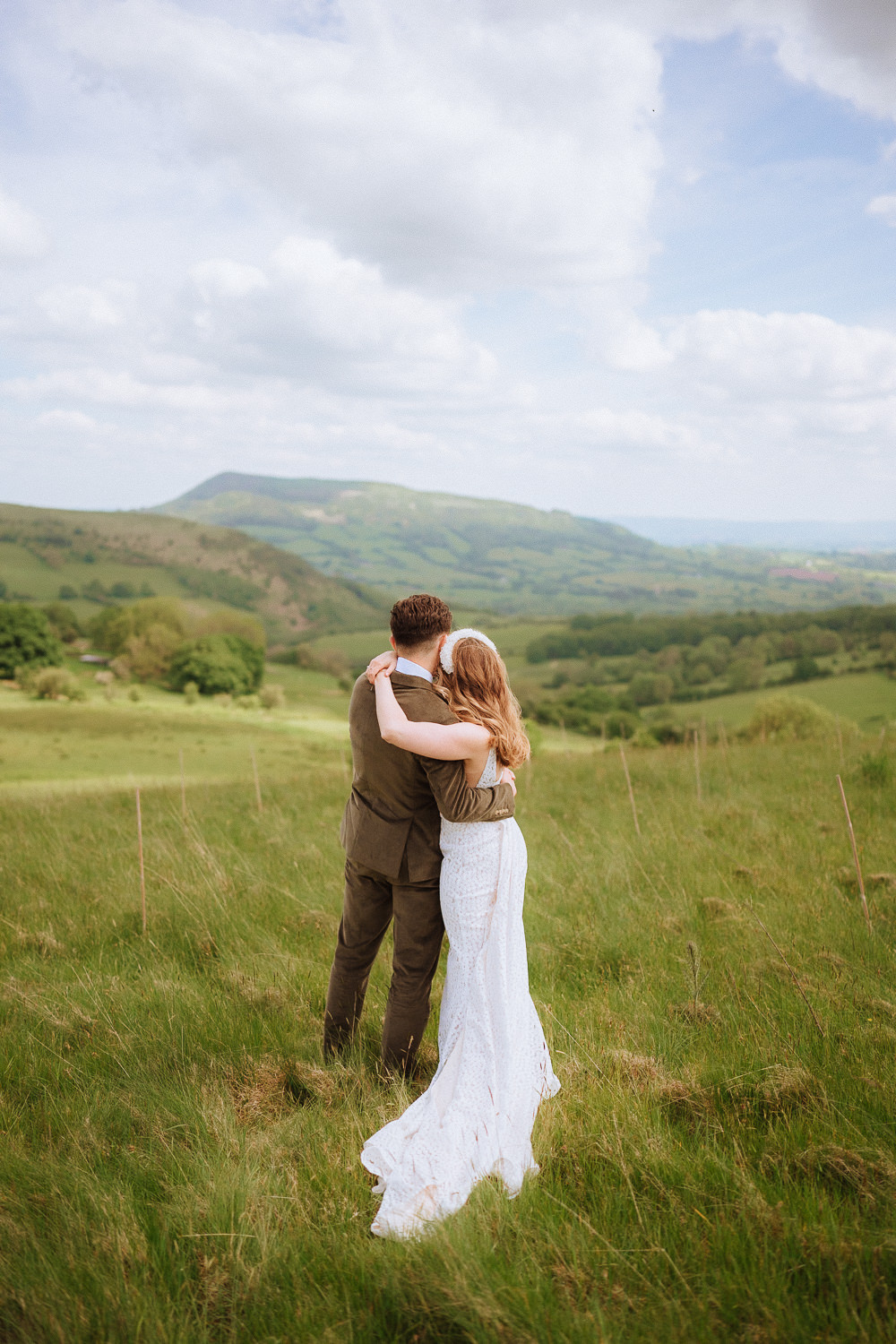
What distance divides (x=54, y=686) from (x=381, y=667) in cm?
4264

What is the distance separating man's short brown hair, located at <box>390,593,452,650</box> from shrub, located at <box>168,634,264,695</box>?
53.8 m

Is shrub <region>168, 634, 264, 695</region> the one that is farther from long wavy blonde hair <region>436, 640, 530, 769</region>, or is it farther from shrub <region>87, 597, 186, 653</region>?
long wavy blonde hair <region>436, 640, 530, 769</region>

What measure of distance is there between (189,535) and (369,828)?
538 feet

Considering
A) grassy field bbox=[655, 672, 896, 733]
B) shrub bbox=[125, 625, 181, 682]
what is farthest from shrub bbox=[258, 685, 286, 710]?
grassy field bbox=[655, 672, 896, 733]

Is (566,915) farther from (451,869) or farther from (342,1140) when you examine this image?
(342,1140)

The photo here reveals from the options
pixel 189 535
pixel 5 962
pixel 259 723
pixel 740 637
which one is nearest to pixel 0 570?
pixel 189 535

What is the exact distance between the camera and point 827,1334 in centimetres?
197

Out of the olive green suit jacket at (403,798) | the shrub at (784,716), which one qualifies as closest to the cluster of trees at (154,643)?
the shrub at (784,716)

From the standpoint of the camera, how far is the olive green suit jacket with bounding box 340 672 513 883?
3.18 m

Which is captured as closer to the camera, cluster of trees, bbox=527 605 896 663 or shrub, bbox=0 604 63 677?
shrub, bbox=0 604 63 677

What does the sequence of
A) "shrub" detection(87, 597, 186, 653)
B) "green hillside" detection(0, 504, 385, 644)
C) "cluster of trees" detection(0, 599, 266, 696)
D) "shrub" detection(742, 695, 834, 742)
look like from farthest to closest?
"green hillside" detection(0, 504, 385, 644)
"shrub" detection(87, 597, 186, 653)
"cluster of trees" detection(0, 599, 266, 696)
"shrub" detection(742, 695, 834, 742)

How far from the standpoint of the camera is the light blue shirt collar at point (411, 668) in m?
3.23

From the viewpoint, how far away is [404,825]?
3385 millimetres

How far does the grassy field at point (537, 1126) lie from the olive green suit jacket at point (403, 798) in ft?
3.63
